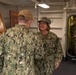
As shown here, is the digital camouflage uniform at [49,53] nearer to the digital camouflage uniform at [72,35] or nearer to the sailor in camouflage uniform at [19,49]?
the sailor in camouflage uniform at [19,49]

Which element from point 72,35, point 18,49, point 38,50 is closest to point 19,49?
point 18,49

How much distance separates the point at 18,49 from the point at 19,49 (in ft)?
0.04

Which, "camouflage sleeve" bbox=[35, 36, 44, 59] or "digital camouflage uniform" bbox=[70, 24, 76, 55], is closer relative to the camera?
"camouflage sleeve" bbox=[35, 36, 44, 59]

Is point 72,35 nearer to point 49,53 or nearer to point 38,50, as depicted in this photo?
point 49,53

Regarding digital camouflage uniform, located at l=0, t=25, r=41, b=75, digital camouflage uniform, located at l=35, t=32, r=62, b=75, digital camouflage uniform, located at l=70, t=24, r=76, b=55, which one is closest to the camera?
digital camouflage uniform, located at l=0, t=25, r=41, b=75

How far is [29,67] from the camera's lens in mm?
2455

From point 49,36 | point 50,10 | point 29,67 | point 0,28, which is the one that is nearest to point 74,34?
point 50,10

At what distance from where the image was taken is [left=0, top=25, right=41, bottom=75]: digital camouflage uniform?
241 cm

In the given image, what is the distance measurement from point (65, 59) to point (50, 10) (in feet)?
7.90

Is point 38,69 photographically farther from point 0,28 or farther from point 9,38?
point 0,28

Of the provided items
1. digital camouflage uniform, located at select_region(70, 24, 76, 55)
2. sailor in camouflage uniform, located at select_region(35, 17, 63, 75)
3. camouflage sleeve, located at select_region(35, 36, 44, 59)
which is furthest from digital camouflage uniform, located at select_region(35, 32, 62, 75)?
digital camouflage uniform, located at select_region(70, 24, 76, 55)

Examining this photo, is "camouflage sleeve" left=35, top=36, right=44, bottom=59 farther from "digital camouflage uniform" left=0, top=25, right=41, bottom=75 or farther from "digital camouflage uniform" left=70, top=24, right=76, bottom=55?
"digital camouflage uniform" left=70, top=24, right=76, bottom=55

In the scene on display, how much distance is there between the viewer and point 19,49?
2.41 metres

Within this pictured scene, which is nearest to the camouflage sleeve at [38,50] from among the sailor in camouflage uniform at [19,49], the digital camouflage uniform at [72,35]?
the sailor in camouflage uniform at [19,49]
